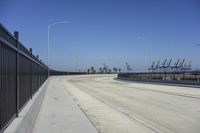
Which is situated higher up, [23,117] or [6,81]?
[6,81]

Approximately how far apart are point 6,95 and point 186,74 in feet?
198

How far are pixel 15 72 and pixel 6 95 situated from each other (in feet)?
5.50

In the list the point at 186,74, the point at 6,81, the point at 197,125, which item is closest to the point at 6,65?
the point at 6,81

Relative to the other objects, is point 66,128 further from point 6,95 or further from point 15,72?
point 6,95

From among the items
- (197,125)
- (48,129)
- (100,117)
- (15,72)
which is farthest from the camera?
(100,117)

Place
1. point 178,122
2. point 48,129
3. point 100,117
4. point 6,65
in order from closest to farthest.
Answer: point 6,65 < point 48,129 < point 178,122 < point 100,117

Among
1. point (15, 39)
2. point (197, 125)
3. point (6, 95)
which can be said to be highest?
point (15, 39)

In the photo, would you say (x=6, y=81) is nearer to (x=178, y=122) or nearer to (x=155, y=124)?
(x=155, y=124)

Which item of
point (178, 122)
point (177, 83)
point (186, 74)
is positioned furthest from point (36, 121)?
point (186, 74)

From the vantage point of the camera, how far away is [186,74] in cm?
6512

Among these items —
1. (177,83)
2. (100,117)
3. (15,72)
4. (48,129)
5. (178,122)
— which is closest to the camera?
(15,72)

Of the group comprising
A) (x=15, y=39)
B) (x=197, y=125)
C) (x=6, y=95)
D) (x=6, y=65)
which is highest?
(x=15, y=39)

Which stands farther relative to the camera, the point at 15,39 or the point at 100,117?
the point at 100,117

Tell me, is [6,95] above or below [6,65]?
below
